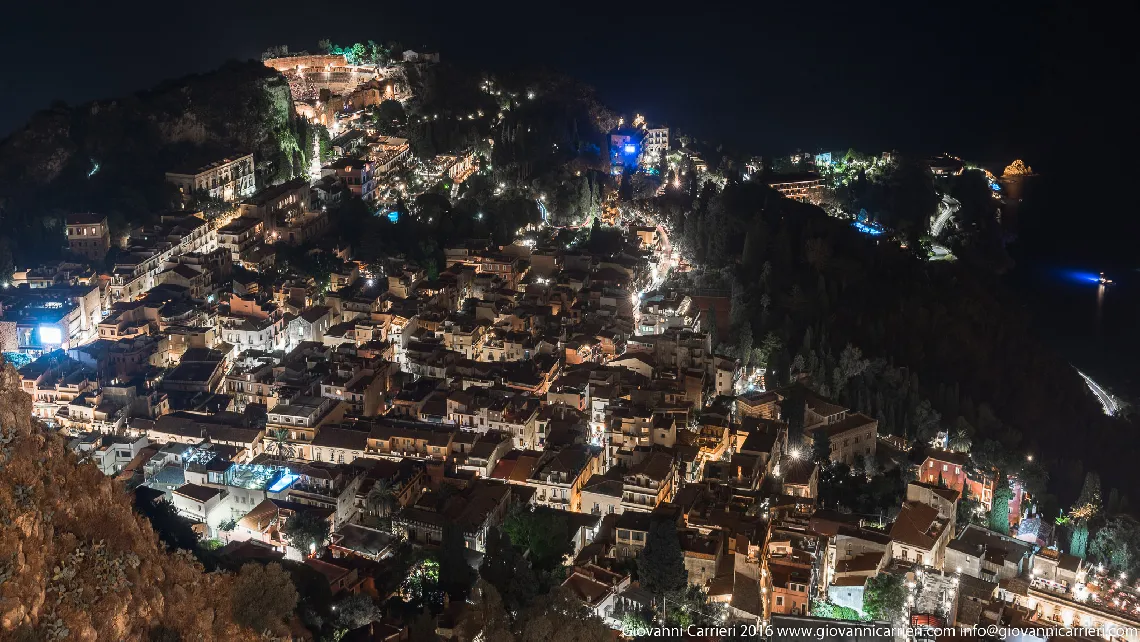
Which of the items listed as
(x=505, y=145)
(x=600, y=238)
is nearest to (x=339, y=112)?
(x=505, y=145)

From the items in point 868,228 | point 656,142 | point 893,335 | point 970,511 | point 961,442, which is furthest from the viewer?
point 656,142

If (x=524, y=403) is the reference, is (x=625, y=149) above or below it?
above

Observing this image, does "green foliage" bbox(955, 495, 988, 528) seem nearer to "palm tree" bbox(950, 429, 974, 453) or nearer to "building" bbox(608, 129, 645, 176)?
"palm tree" bbox(950, 429, 974, 453)

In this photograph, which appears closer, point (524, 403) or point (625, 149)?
point (524, 403)

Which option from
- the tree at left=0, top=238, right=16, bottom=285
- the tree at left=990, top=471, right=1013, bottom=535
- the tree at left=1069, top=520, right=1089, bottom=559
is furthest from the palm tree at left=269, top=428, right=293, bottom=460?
the tree at left=1069, top=520, right=1089, bottom=559

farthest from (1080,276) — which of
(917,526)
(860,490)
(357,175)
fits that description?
(917,526)

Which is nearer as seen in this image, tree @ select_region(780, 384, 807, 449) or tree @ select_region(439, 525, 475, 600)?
tree @ select_region(439, 525, 475, 600)

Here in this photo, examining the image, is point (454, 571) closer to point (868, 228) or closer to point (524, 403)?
point (524, 403)
